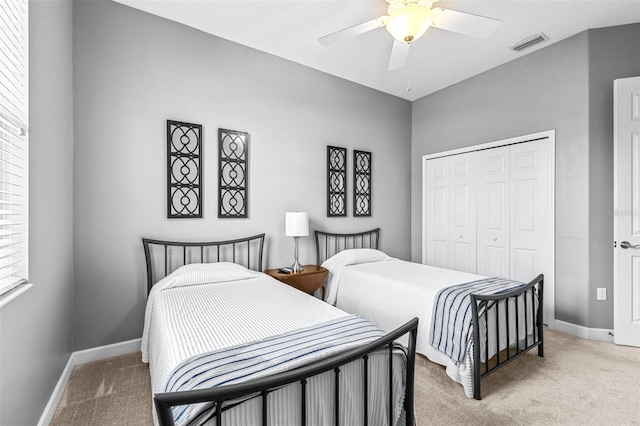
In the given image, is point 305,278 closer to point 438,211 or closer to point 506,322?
point 506,322

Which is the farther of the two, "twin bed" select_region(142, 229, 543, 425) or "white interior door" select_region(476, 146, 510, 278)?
"white interior door" select_region(476, 146, 510, 278)

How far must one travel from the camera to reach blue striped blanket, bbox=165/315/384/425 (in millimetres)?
1048

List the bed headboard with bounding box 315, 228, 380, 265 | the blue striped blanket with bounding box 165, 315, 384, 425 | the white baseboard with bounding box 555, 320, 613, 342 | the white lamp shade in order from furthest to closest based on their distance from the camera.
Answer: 1. the bed headboard with bounding box 315, 228, 380, 265
2. the white lamp shade
3. the white baseboard with bounding box 555, 320, 613, 342
4. the blue striped blanket with bounding box 165, 315, 384, 425

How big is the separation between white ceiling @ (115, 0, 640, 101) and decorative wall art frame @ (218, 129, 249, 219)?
1.00 m

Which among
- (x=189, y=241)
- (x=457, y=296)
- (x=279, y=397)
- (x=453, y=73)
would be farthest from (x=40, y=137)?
(x=453, y=73)

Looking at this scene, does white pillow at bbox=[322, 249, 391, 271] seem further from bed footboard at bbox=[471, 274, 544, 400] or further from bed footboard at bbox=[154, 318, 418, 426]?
bed footboard at bbox=[154, 318, 418, 426]

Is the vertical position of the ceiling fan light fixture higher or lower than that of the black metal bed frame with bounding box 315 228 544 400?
higher

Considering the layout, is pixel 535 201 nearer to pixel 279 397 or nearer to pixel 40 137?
pixel 279 397

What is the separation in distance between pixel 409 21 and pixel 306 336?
2159mm

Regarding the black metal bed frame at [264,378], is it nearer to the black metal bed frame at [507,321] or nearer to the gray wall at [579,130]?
the black metal bed frame at [507,321]

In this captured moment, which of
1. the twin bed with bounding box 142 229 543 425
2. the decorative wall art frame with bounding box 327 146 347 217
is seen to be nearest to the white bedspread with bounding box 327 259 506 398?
the twin bed with bounding box 142 229 543 425

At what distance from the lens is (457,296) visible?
2.21 meters

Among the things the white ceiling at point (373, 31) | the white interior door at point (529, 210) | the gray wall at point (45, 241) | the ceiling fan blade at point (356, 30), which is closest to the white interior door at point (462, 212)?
the white interior door at point (529, 210)

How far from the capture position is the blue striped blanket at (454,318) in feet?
6.73
